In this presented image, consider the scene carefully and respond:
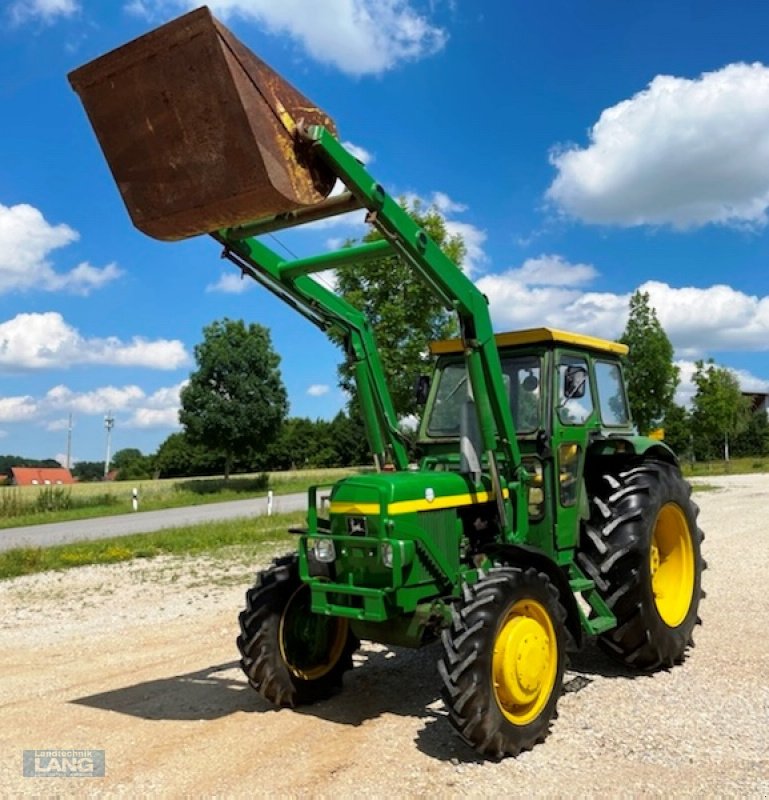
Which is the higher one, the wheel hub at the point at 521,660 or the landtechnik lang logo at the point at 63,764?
the wheel hub at the point at 521,660

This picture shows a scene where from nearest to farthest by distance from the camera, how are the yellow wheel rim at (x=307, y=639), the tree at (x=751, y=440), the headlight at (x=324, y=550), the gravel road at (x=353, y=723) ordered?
the gravel road at (x=353, y=723), the headlight at (x=324, y=550), the yellow wheel rim at (x=307, y=639), the tree at (x=751, y=440)

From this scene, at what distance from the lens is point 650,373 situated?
29125mm

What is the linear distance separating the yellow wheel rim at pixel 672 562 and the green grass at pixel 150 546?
853 centimetres

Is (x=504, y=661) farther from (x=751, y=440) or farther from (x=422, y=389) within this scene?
(x=751, y=440)

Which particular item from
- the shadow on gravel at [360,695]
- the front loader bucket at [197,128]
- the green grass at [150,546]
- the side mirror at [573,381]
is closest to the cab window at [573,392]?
the side mirror at [573,381]

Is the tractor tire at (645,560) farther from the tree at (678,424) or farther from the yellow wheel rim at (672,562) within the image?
the tree at (678,424)

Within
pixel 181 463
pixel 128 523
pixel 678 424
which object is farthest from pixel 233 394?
pixel 181 463

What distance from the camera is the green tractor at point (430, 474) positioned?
173 inches

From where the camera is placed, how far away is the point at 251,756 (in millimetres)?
4789

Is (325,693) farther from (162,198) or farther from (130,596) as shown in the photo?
(130,596)

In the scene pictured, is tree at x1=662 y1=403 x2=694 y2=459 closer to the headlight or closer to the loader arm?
the loader arm

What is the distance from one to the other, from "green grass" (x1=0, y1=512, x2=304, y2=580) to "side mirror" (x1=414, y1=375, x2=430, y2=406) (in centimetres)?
818

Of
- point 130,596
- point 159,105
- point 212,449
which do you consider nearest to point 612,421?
point 159,105

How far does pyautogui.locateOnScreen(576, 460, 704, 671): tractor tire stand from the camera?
623 centimetres
